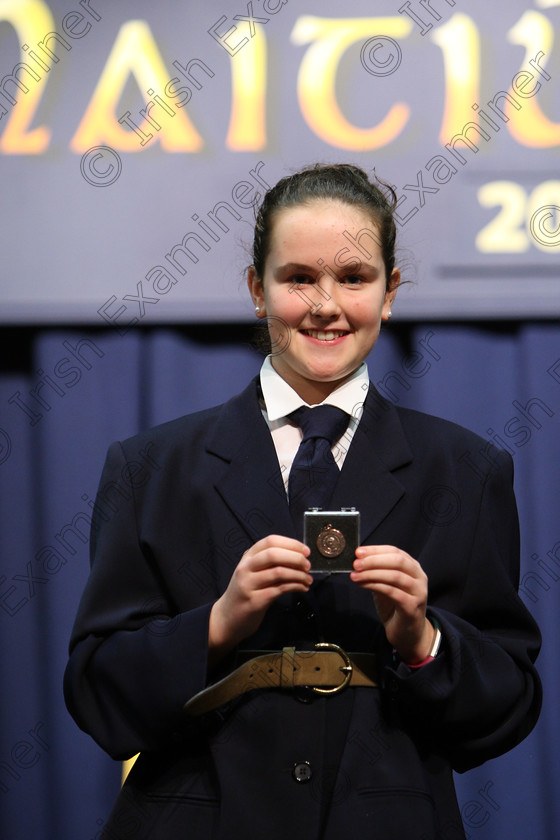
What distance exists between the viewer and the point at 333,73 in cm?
204

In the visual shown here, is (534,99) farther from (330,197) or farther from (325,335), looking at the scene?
(325,335)

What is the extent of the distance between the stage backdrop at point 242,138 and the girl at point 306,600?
669mm

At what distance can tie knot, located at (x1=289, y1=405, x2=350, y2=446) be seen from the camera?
1.25m

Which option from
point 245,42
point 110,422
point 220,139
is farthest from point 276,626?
point 245,42

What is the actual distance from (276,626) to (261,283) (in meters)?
0.44

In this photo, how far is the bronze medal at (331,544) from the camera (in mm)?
1044

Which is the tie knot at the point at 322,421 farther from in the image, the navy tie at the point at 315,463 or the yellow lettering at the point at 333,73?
the yellow lettering at the point at 333,73

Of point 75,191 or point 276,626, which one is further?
point 75,191

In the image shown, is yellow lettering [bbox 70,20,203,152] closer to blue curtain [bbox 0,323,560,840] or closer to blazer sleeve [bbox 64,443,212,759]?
blue curtain [bbox 0,323,560,840]

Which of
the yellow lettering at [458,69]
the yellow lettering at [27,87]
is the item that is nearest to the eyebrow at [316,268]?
the yellow lettering at [458,69]

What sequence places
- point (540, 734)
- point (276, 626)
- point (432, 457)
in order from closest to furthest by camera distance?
1. point (276, 626)
2. point (432, 457)
3. point (540, 734)

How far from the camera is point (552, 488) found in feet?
6.77

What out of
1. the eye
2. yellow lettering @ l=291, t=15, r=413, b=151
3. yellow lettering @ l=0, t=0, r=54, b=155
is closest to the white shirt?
the eye

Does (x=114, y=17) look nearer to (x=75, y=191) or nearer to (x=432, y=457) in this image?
(x=75, y=191)
